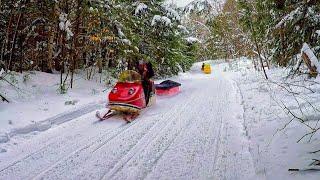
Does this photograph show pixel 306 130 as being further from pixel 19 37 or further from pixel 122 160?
pixel 19 37

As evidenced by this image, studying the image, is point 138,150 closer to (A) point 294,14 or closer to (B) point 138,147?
(B) point 138,147

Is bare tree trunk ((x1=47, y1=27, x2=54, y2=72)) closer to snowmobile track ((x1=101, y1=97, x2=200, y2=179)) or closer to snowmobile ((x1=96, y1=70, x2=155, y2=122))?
snowmobile ((x1=96, y1=70, x2=155, y2=122))

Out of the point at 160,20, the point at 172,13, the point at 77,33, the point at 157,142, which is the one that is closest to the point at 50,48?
the point at 77,33

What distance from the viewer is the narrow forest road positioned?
17.7ft

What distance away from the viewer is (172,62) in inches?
974

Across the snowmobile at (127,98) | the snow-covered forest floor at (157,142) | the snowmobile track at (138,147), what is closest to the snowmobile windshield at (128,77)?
the snowmobile at (127,98)

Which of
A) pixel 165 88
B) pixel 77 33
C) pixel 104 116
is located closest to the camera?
pixel 104 116

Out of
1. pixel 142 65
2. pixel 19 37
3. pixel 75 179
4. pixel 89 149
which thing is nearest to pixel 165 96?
pixel 142 65

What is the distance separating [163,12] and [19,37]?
1112cm

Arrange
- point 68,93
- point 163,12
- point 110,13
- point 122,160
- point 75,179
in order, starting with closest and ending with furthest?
point 75,179, point 122,160, point 68,93, point 110,13, point 163,12

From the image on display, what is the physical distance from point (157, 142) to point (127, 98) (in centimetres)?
302

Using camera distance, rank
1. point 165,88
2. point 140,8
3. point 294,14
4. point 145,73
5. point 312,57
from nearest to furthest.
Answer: point 312,57 < point 294,14 < point 145,73 < point 165,88 < point 140,8

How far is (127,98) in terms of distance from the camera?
32.6ft

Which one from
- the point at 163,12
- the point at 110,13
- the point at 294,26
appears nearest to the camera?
the point at 294,26
